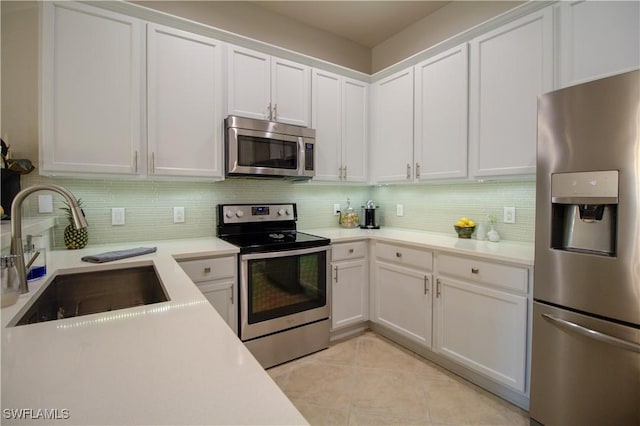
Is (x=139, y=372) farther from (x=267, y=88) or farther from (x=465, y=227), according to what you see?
(x=465, y=227)

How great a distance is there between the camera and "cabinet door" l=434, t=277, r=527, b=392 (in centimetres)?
171

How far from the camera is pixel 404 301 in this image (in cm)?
236

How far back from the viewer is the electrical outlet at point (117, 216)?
82.4 inches

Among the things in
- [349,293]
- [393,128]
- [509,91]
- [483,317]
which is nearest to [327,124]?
[393,128]

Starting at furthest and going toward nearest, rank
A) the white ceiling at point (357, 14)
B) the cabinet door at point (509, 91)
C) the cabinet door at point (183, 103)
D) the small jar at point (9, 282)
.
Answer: the white ceiling at point (357, 14)
the cabinet door at point (183, 103)
the cabinet door at point (509, 91)
the small jar at point (9, 282)

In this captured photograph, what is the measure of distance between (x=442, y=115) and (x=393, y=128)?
0.49 metres

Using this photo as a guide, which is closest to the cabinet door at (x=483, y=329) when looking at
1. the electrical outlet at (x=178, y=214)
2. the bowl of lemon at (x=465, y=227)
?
the bowl of lemon at (x=465, y=227)

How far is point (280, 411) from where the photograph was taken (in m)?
0.47

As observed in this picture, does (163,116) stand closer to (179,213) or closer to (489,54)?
(179,213)

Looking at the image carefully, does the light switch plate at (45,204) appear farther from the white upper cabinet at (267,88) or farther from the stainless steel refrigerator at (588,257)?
the stainless steel refrigerator at (588,257)

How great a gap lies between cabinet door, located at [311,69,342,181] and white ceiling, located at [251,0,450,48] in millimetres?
562

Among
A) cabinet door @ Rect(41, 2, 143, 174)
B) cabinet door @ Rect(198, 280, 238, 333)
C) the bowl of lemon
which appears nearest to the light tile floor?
cabinet door @ Rect(198, 280, 238, 333)

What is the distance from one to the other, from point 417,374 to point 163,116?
2432 millimetres

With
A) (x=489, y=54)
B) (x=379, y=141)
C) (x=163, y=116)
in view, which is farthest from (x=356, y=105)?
(x=163, y=116)
